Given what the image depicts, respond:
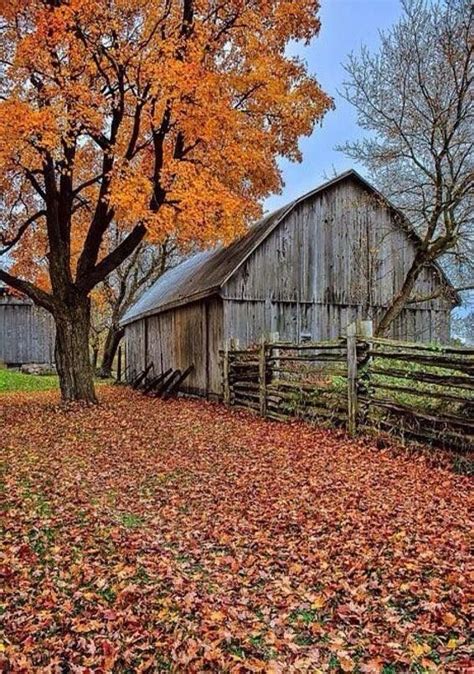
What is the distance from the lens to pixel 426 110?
44.0ft

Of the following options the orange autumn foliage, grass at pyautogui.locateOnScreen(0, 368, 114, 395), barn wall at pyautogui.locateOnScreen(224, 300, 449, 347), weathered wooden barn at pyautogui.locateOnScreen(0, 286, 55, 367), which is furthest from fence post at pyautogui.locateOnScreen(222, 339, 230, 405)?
weathered wooden barn at pyautogui.locateOnScreen(0, 286, 55, 367)

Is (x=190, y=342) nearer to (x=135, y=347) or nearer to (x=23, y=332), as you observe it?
(x=135, y=347)

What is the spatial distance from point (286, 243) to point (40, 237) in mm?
8441

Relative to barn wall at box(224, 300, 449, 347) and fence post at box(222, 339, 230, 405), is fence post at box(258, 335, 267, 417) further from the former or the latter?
barn wall at box(224, 300, 449, 347)

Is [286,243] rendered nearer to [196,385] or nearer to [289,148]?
[289,148]

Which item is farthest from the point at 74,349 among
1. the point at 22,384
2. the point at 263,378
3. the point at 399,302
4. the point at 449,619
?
the point at 449,619

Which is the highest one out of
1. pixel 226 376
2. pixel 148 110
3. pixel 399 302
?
pixel 148 110

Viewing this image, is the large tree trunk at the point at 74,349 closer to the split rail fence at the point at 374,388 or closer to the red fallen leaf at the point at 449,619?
the split rail fence at the point at 374,388

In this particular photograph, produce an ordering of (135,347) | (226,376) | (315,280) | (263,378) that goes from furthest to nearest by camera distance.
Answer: (135,347), (315,280), (226,376), (263,378)

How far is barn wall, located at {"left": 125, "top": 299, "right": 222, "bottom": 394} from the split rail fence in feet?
9.09

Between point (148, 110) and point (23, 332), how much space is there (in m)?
19.7

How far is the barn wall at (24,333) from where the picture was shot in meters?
29.8

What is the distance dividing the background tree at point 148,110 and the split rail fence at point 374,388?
357cm

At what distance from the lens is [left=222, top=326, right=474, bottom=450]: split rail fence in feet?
25.3
